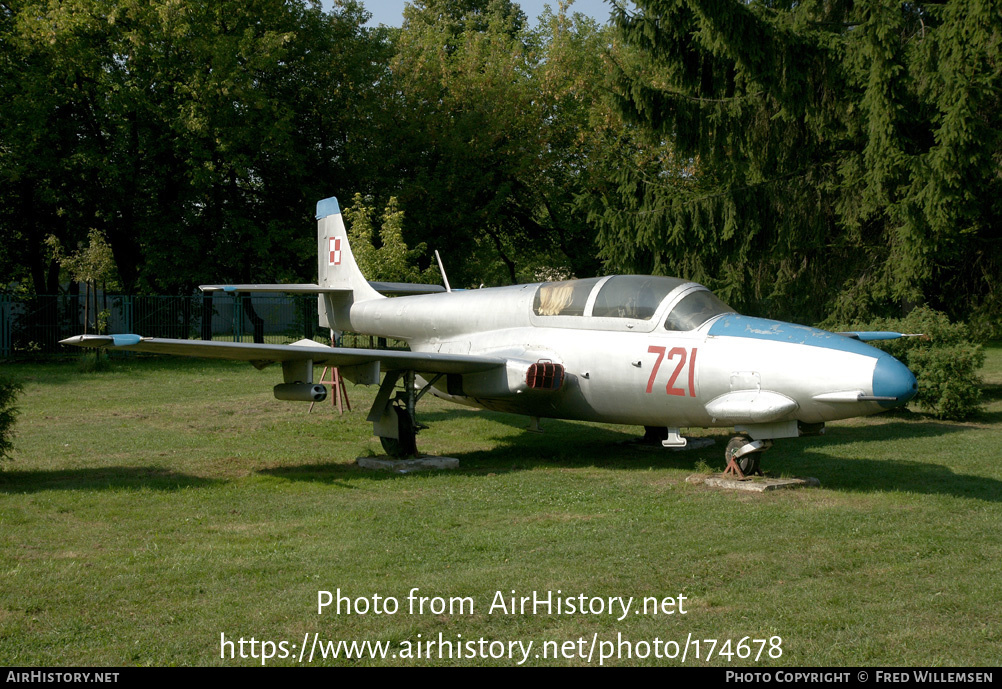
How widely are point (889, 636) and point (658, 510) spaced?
3430 mm

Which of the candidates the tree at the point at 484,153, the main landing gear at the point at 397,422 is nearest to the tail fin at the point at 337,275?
the main landing gear at the point at 397,422

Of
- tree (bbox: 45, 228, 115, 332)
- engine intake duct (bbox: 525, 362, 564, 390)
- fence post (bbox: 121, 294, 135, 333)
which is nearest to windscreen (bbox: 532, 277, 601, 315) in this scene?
engine intake duct (bbox: 525, 362, 564, 390)

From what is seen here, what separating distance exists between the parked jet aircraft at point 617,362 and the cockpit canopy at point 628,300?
0.02m

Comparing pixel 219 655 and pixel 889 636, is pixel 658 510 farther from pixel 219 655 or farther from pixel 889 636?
pixel 219 655

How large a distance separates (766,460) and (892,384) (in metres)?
3.50

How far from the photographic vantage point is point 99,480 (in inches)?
389

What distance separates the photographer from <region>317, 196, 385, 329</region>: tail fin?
15.4 meters

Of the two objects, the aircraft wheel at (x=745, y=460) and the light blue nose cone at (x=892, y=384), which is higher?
the light blue nose cone at (x=892, y=384)

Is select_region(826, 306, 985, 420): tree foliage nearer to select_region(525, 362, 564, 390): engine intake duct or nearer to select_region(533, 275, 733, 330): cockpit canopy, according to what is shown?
select_region(533, 275, 733, 330): cockpit canopy

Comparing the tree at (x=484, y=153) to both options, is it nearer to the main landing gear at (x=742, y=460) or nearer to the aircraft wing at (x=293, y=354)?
the aircraft wing at (x=293, y=354)

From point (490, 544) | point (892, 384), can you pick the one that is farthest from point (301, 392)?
point (892, 384)

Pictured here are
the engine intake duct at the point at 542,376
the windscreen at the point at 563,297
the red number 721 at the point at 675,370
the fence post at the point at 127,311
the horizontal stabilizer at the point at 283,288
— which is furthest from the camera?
the fence post at the point at 127,311

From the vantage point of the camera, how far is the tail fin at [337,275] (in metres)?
15.4
